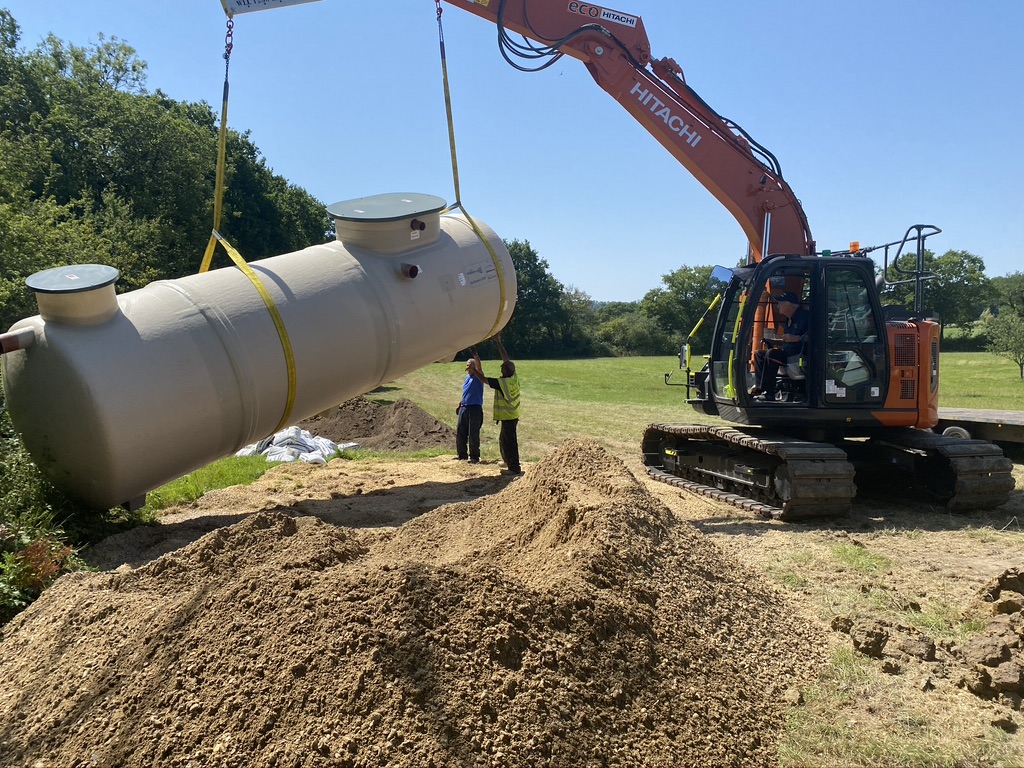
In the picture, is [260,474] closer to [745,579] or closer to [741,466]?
[741,466]

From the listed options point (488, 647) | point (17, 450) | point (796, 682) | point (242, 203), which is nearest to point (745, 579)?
point (796, 682)

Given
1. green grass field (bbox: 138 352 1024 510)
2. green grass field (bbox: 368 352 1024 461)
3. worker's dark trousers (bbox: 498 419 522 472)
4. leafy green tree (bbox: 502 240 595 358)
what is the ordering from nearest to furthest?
worker's dark trousers (bbox: 498 419 522 472), green grass field (bbox: 138 352 1024 510), green grass field (bbox: 368 352 1024 461), leafy green tree (bbox: 502 240 595 358)

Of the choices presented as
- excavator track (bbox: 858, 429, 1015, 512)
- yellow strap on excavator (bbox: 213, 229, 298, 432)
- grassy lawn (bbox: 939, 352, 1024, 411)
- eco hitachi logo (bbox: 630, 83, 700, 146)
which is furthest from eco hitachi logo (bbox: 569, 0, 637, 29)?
grassy lawn (bbox: 939, 352, 1024, 411)

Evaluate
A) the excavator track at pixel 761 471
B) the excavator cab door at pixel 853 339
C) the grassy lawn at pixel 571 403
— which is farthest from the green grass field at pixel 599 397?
the excavator cab door at pixel 853 339

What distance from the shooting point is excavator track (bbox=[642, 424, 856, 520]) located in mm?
7402

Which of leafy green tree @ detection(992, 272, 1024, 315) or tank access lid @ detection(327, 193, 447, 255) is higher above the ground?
leafy green tree @ detection(992, 272, 1024, 315)

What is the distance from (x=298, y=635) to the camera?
340 centimetres

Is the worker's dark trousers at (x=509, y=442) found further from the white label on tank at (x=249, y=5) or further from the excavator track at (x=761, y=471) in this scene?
the white label on tank at (x=249, y=5)

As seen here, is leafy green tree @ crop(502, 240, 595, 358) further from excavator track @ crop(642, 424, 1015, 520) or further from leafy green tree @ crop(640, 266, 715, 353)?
excavator track @ crop(642, 424, 1015, 520)

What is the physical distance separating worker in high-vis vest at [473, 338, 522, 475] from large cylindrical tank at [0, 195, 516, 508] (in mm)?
1511

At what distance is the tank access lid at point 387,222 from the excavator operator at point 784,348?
4006 millimetres

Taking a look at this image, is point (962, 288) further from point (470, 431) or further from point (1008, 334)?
point (470, 431)

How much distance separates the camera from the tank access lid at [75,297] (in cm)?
622

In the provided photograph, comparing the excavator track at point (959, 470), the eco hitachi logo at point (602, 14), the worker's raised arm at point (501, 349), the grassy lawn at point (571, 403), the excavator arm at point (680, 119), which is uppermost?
the eco hitachi logo at point (602, 14)
